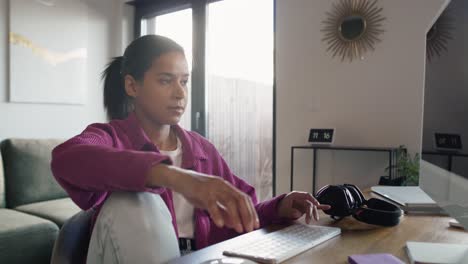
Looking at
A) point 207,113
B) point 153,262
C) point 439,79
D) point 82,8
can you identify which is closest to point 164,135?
point 153,262

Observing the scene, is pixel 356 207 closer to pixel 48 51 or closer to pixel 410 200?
pixel 410 200

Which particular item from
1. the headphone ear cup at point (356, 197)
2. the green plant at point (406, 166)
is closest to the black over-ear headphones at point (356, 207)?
the headphone ear cup at point (356, 197)

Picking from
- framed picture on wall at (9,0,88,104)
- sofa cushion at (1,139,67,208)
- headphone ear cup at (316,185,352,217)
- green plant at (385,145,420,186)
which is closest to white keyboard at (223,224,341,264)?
headphone ear cup at (316,185,352,217)

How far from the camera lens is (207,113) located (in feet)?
11.1

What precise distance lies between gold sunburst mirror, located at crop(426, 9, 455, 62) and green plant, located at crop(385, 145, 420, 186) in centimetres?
120

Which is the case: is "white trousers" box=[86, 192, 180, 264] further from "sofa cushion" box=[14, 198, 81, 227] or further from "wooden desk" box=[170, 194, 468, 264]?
"sofa cushion" box=[14, 198, 81, 227]

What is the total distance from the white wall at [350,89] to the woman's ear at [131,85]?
1737 mm

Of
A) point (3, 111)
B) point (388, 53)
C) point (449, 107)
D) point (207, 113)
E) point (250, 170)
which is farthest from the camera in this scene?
point (207, 113)

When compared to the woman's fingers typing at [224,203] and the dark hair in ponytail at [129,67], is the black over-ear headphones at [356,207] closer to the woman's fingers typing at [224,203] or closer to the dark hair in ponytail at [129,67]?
the woman's fingers typing at [224,203]

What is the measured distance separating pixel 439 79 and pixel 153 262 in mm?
694

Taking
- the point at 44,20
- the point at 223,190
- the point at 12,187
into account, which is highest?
the point at 44,20

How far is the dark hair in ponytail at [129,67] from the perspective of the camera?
107cm

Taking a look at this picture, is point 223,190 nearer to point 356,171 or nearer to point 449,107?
point 449,107

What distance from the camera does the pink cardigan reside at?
2.09 feet
